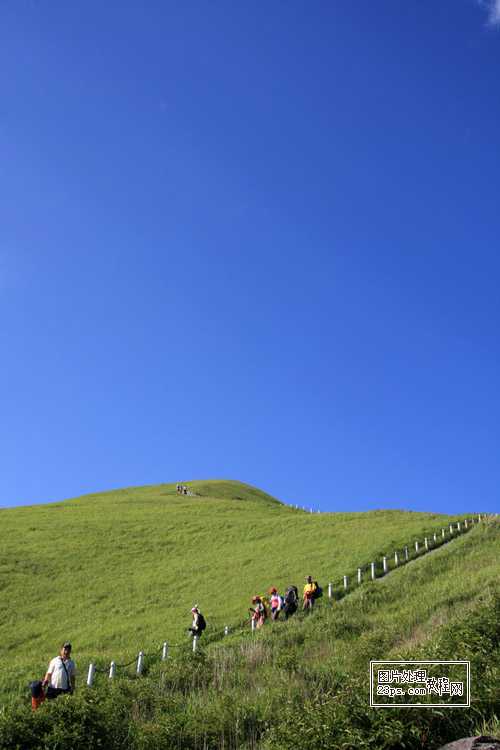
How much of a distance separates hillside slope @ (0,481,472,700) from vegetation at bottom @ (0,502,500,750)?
6.57 meters

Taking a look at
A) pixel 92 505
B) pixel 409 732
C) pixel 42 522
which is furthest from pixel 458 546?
pixel 92 505

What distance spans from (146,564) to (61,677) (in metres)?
32.3

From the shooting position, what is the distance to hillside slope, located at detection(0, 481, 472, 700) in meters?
29.0

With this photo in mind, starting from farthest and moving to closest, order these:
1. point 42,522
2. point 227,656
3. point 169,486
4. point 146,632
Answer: point 169,486 → point 42,522 → point 146,632 → point 227,656

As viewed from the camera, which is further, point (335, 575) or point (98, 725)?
point (335, 575)

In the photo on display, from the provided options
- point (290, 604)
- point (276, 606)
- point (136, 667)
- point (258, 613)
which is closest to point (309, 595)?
point (290, 604)

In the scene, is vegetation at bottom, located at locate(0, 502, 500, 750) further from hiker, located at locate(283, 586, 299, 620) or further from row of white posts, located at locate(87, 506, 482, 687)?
hiker, located at locate(283, 586, 299, 620)

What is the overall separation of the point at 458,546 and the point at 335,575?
8.90 metres

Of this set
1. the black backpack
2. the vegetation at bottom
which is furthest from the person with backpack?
the vegetation at bottom

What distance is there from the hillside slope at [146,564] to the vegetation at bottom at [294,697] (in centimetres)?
657

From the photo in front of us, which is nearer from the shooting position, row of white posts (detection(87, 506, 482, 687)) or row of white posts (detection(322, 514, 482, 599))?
row of white posts (detection(87, 506, 482, 687))

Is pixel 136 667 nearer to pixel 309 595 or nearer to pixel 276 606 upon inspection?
pixel 276 606

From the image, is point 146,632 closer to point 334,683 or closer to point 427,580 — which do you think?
point 427,580

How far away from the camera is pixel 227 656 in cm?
1816
